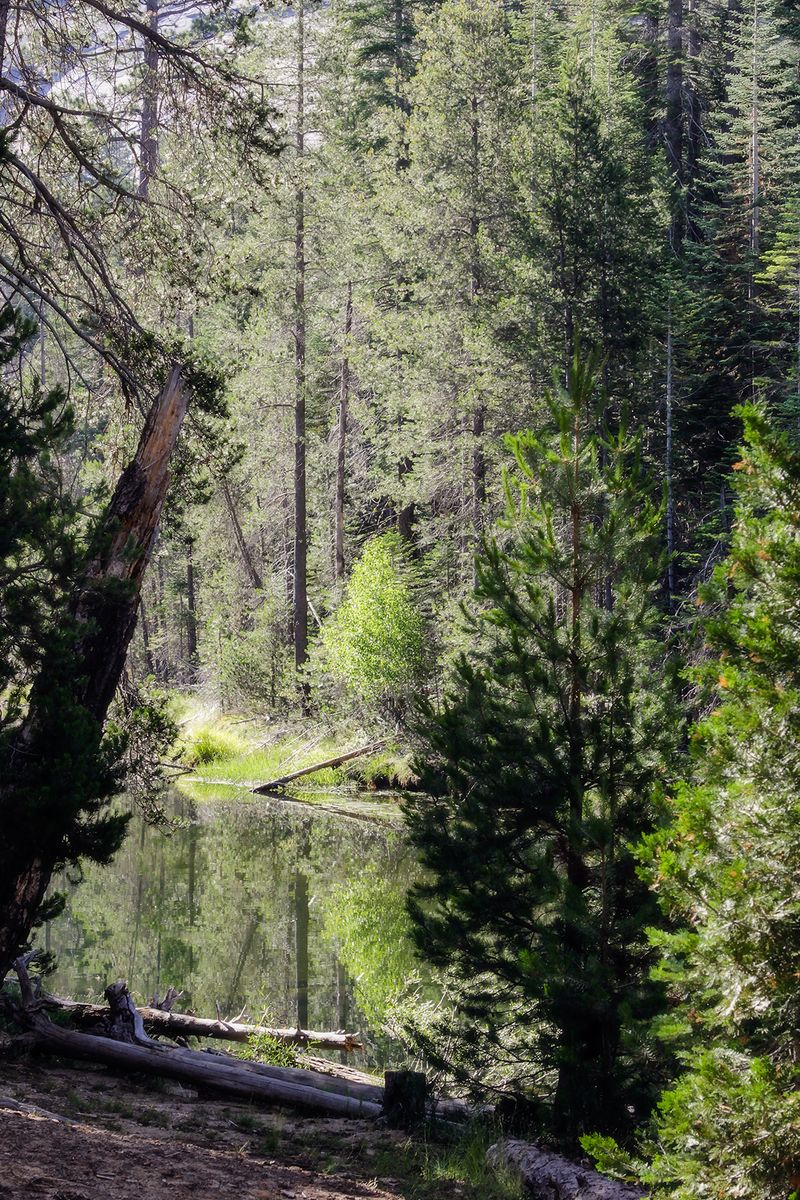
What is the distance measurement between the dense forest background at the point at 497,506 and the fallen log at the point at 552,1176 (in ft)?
1.59

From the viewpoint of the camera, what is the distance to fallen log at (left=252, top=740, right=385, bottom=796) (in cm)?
2628

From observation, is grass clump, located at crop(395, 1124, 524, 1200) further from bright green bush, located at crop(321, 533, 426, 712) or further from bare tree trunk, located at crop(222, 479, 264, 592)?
bare tree trunk, located at crop(222, 479, 264, 592)

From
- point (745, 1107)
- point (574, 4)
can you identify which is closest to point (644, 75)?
point (574, 4)

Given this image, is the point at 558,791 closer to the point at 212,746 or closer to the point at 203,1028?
the point at 203,1028

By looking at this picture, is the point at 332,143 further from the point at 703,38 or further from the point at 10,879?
the point at 10,879

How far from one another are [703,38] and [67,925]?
36337 millimetres

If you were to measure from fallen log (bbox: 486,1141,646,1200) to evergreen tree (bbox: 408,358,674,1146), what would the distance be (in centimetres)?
63

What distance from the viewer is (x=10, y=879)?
7.26 metres

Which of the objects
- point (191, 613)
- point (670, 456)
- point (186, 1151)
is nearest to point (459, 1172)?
point (186, 1151)

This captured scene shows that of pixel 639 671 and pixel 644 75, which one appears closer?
pixel 639 671

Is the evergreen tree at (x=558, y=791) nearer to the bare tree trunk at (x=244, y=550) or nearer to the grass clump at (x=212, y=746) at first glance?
the grass clump at (x=212, y=746)

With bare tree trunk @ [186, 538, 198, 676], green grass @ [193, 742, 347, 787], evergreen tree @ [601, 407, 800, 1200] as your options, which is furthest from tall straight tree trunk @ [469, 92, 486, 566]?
evergreen tree @ [601, 407, 800, 1200]

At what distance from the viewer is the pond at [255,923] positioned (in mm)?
12672

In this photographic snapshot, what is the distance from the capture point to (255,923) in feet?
51.8
